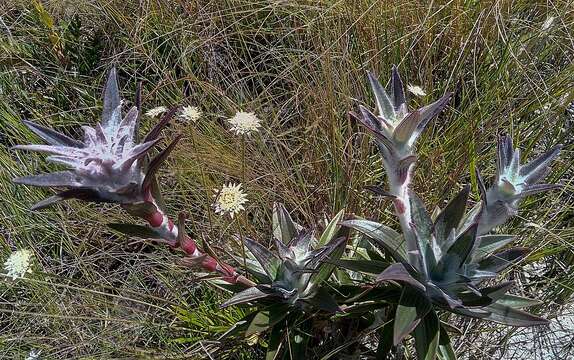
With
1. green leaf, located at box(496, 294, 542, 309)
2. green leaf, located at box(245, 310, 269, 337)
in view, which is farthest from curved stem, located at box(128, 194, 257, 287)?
green leaf, located at box(496, 294, 542, 309)

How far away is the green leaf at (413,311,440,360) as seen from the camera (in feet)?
4.18

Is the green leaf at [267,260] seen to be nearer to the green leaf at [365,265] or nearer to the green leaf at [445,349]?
the green leaf at [365,265]

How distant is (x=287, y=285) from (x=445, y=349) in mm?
379

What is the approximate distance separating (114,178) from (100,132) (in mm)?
86

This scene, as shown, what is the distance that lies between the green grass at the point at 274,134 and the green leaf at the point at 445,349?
504 mm

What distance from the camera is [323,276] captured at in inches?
55.9

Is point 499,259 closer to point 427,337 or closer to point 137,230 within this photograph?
point 427,337

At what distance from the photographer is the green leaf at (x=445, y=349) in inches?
52.8

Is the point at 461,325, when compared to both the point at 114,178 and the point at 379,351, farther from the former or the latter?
Answer: the point at 114,178

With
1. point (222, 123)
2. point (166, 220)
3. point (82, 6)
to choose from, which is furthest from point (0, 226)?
point (166, 220)

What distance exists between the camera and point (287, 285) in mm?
1387

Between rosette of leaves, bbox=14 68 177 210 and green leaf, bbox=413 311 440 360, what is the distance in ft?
2.13

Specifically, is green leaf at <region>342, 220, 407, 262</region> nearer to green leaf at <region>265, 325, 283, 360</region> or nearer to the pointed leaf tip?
green leaf at <region>265, 325, 283, 360</region>

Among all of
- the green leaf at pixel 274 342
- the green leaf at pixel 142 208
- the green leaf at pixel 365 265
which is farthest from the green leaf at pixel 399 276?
the green leaf at pixel 142 208
